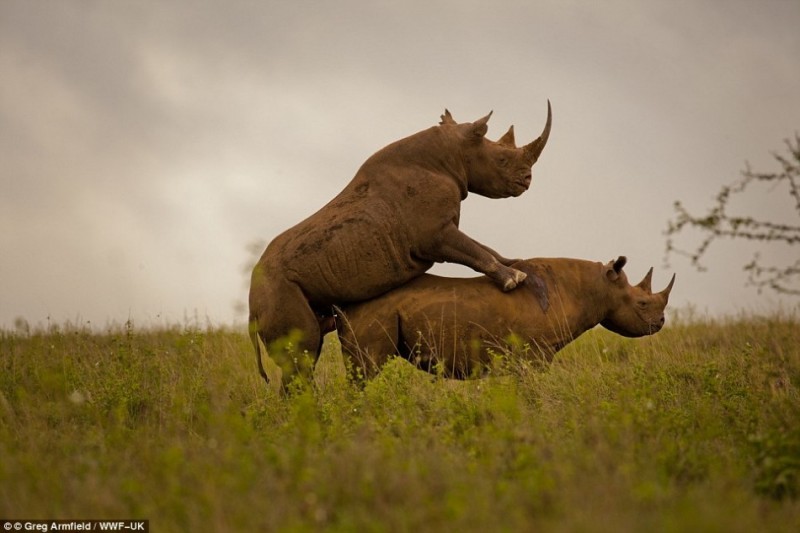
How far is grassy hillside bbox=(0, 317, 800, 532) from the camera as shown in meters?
4.52

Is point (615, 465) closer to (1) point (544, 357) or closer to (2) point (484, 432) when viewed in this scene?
(2) point (484, 432)

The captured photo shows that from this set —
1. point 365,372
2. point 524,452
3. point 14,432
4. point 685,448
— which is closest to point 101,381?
point 14,432

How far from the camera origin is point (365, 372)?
830cm

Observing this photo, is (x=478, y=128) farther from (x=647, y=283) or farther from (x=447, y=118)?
(x=647, y=283)

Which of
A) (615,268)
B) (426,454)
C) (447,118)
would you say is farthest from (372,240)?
(426,454)

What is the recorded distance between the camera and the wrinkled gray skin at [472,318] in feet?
27.8

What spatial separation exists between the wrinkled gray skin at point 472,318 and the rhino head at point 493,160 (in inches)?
34.2

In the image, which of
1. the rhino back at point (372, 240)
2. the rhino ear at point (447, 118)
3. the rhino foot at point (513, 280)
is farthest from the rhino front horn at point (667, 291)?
the rhino ear at point (447, 118)

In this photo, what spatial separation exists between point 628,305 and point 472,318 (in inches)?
73.1

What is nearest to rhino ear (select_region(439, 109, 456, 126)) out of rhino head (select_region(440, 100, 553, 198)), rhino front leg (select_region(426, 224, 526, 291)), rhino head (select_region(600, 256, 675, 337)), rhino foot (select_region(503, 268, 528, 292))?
rhino head (select_region(440, 100, 553, 198))

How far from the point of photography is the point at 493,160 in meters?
9.00

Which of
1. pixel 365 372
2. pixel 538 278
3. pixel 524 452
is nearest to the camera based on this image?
pixel 524 452

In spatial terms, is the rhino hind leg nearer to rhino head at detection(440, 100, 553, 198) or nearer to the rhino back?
the rhino back

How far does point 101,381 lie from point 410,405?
4.23 meters
